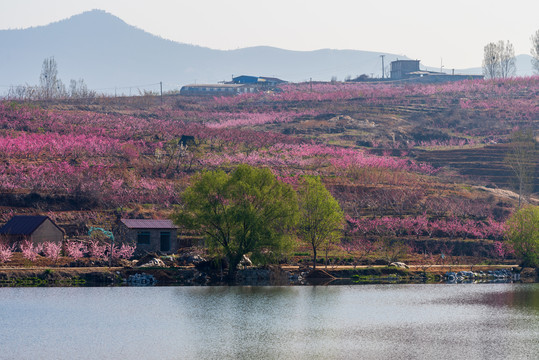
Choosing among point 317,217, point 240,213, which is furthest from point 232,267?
point 317,217

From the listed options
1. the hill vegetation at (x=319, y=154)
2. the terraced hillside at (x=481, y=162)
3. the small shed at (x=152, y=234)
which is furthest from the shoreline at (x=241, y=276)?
the terraced hillside at (x=481, y=162)

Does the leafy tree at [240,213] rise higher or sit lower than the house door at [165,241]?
higher

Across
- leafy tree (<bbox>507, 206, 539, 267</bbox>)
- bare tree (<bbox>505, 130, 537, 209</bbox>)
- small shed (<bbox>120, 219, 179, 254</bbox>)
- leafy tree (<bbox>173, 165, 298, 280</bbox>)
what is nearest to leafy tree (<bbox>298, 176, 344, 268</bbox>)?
leafy tree (<bbox>173, 165, 298, 280</bbox>)

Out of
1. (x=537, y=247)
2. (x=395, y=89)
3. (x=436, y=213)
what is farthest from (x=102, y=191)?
(x=395, y=89)

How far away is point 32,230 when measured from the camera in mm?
69312

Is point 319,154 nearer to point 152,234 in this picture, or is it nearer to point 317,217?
point 317,217

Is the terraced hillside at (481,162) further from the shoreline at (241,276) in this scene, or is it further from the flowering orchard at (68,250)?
the flowering orchard at (68,250)

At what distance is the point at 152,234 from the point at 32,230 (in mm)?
11027

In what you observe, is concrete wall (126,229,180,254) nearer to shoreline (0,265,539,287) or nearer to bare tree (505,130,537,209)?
shoreline (0,265,539,287)

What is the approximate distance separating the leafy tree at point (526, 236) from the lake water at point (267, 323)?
1280cm

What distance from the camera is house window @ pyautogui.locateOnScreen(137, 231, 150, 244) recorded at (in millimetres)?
73250

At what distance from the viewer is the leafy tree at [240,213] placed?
2507 inches

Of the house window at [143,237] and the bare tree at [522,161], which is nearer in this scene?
the house window at [143,237]

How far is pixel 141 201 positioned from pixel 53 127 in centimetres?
3466
